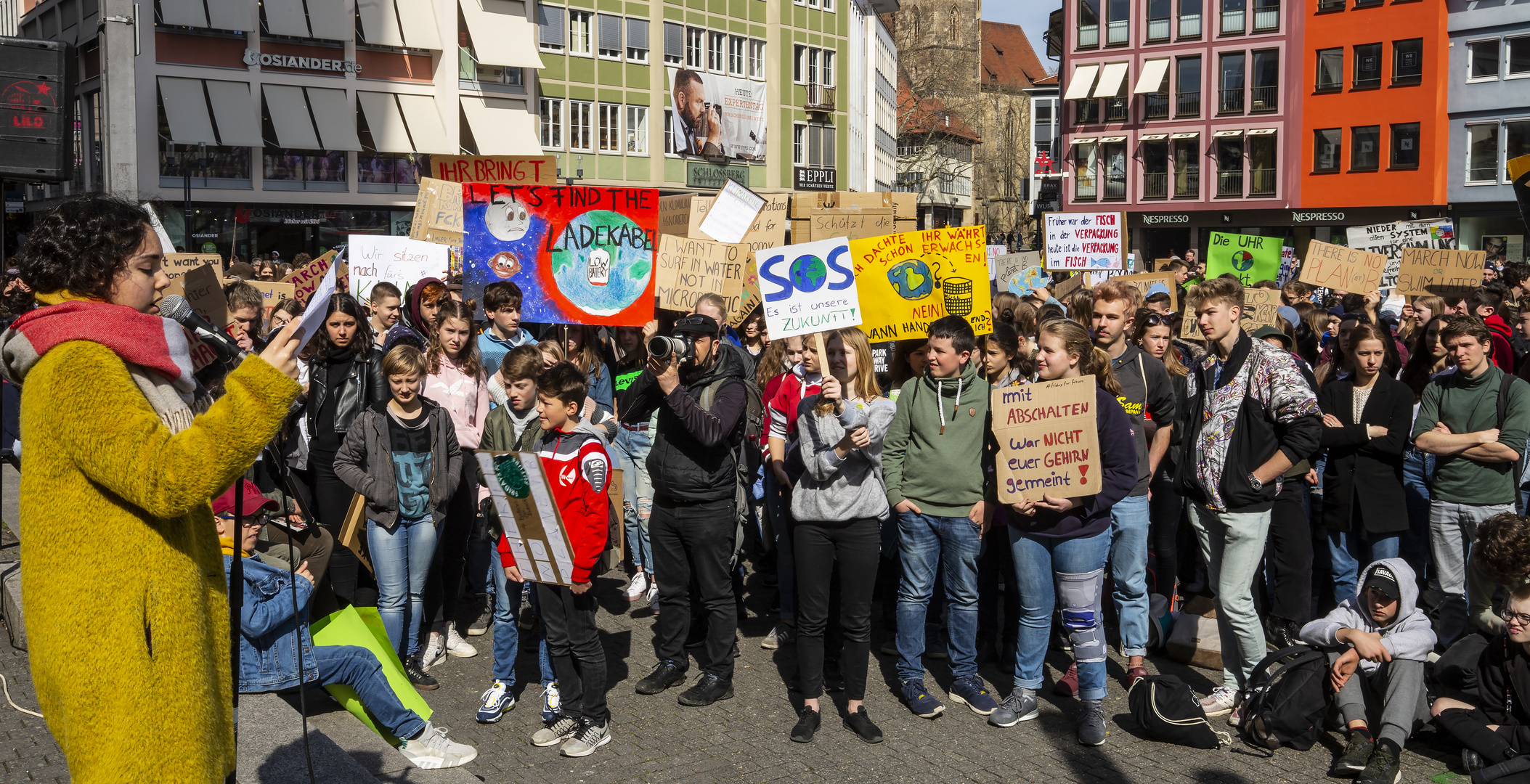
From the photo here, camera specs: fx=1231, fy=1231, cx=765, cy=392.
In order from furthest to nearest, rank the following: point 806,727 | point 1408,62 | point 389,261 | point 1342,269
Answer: point 1408,62, point 1342,269, point 389,261, point 806,727

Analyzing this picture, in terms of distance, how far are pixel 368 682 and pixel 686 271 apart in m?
4.26

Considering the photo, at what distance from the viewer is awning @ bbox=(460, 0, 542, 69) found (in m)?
39.8

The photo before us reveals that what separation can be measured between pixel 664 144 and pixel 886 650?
4229cm

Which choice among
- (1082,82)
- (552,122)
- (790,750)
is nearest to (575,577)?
(790,750)

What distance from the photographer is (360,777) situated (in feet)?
14.9

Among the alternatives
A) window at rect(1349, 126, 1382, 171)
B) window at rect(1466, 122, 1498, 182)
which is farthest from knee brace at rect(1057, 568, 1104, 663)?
window at rect(1349, 126, 1382, 171)

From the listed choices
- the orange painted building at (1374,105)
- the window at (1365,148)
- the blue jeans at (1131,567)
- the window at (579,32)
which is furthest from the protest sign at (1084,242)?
the window at (1365,148)

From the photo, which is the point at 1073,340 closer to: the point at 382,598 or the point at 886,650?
the point at 886,650

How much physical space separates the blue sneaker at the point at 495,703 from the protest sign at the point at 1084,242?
1073cm

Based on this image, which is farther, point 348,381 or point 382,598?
point 348,381

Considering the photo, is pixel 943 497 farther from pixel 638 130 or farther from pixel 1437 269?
pixel 638 130

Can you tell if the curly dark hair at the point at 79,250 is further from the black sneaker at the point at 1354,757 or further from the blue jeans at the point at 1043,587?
the black sneaker at the point at 1354,757

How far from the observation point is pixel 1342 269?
43.0 ft

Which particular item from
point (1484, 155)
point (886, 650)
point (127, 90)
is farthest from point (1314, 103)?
point (886, 650)
